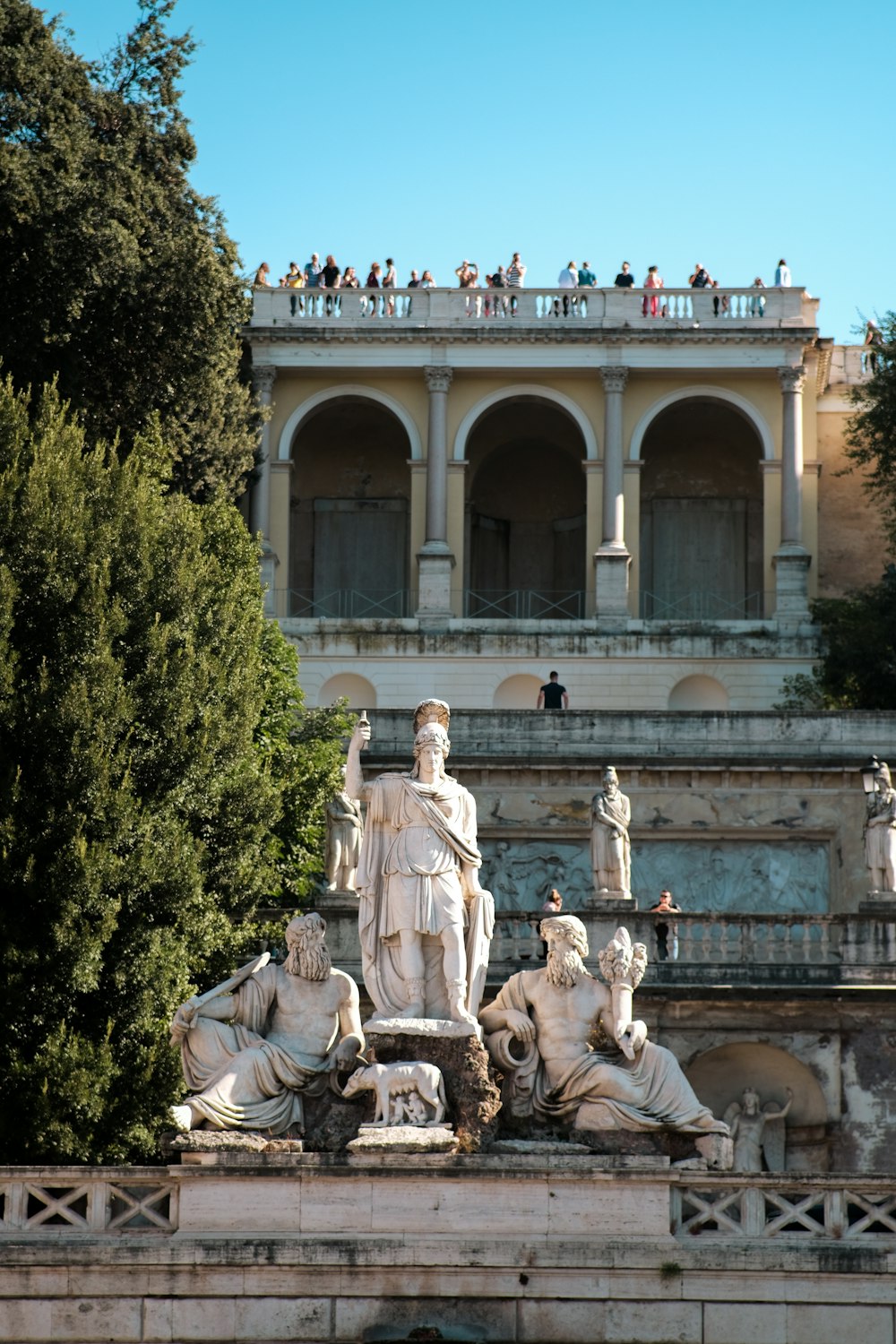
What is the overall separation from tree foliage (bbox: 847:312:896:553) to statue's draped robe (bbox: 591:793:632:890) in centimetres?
1897

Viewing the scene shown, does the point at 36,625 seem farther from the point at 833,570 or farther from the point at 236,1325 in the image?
the point at 833,570

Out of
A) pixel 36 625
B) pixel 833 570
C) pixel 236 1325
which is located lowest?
pixel 236 1325

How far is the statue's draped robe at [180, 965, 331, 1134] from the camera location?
17188mm

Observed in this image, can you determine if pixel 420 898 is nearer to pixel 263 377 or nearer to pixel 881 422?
pixel 881 422

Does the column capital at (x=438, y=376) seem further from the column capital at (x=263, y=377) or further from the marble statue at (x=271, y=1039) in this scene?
the marble statue at (x=271, y=1039)

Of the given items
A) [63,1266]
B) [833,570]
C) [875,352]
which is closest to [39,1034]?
[63,1266]

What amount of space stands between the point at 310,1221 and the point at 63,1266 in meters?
1.77

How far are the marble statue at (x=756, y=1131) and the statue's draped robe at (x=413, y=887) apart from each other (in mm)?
9809

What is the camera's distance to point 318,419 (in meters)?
55.4

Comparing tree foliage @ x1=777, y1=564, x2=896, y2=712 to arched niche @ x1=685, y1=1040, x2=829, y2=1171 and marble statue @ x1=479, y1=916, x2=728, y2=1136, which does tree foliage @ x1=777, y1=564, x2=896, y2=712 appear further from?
marble statue @ x1=479, y1=916, x2=728, y2=1136

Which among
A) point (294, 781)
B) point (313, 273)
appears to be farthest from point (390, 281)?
point (294, 781)

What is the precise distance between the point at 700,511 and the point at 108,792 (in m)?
33.4

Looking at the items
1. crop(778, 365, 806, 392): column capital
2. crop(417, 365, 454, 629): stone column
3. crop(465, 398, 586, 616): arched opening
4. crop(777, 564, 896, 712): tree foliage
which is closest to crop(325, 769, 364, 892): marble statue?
crop(777, 564, 896, 712): tree foliage

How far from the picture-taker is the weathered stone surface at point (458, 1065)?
17219 millimetres
